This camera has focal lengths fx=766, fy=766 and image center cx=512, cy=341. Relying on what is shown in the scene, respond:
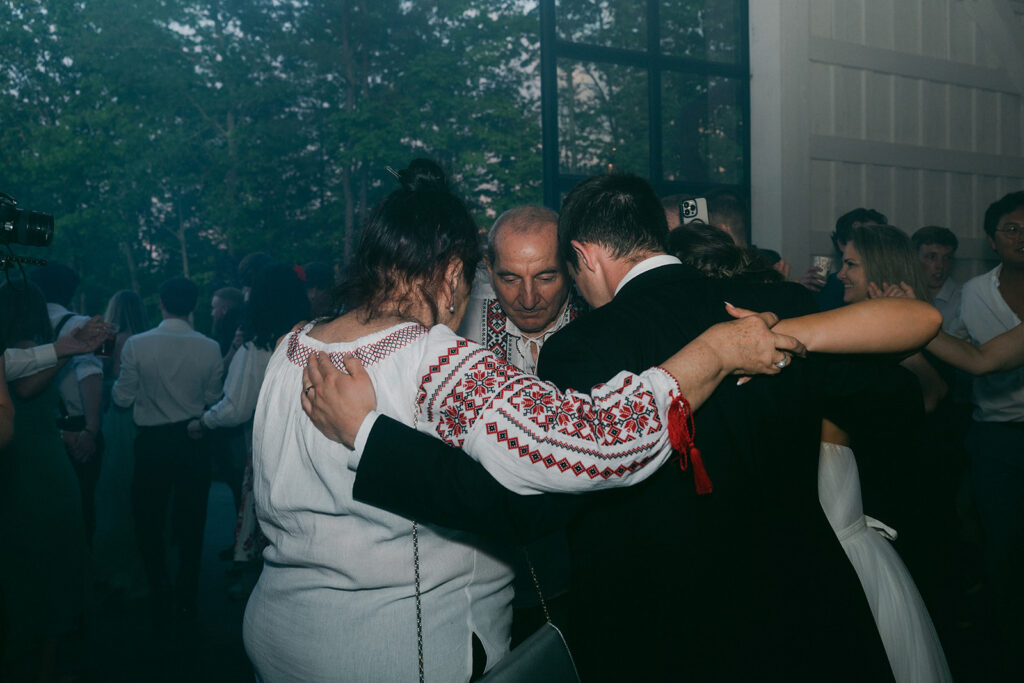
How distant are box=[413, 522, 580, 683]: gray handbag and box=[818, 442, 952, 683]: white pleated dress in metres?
0.92

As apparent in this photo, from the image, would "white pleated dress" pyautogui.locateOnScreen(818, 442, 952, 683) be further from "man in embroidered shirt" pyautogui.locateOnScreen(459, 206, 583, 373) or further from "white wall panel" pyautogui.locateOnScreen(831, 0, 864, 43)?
"white wall panel" pyautogui.locateOnScreen(831, 0, 864, 43)

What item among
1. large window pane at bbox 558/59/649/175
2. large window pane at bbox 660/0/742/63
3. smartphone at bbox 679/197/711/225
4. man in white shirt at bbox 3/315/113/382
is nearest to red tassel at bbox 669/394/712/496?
smartphone at bbox 679/197/711/225

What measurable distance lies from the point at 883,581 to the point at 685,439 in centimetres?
118

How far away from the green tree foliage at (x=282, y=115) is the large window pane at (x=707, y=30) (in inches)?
622

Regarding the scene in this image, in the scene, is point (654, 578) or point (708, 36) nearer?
point (654, 578)

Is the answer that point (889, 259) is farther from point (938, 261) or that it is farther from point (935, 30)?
point (935, 30)

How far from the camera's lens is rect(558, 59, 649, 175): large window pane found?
515cm

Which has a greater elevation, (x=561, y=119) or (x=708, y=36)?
(x=708, y=36)

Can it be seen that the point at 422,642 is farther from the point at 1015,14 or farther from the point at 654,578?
the point at 1015,14

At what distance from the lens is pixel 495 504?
1.29 metres

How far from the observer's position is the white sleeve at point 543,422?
127cm

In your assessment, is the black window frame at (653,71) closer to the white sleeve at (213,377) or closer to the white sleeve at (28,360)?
the white sleeve at (213,377)

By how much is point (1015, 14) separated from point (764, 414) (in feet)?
21.6

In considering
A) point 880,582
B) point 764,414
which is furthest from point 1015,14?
point 764,414
